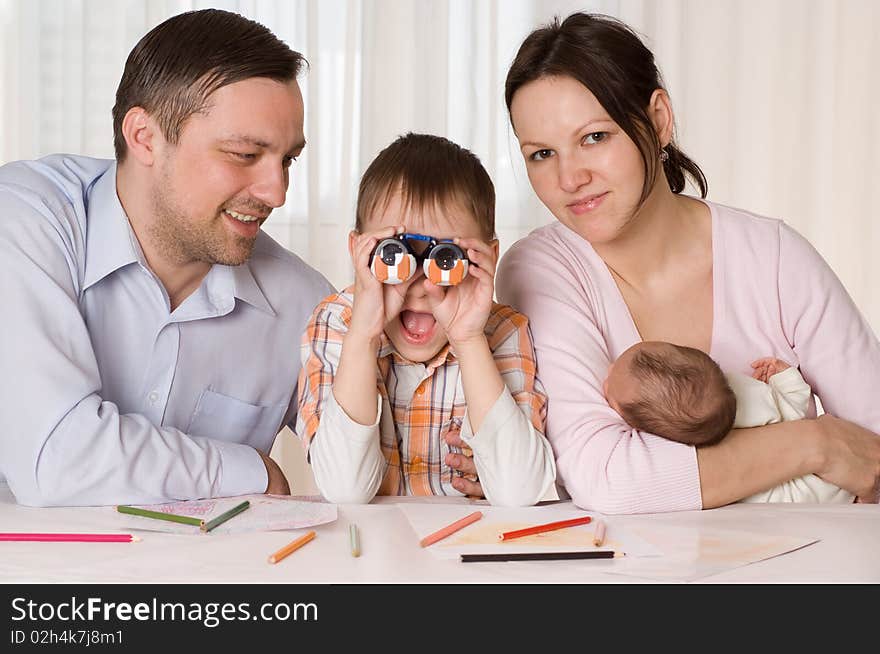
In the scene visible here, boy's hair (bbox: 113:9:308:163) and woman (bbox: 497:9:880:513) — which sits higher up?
boy's hair (bbox: 113:9:308:163)

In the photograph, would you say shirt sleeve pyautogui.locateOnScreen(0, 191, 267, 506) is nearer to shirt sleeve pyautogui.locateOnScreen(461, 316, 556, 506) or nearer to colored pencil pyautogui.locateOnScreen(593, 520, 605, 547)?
shirt sleeve pyautogui.locateOnScreen(461, 316, 556, 506)

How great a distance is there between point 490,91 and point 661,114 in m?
1.90

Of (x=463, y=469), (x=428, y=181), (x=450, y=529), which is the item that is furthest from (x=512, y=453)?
(x=428, y=181)

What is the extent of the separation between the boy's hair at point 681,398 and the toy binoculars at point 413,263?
367 mm

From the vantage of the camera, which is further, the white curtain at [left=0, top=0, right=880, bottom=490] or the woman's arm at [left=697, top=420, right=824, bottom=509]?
the white curtain at [left=0, top=0, right=880, bottom=490]

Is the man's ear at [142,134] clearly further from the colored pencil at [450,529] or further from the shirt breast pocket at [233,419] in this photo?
the colored pencil at [450,529]

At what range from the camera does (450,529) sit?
1313mm

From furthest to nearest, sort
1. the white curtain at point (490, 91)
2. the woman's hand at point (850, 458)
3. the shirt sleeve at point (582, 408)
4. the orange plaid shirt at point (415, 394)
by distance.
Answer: the white curtain at point (490, 91) → the orange plaid shirt at point (415, 394) → the woman's hand at point (850, 458) → the shirt sleeve at point (582, 408)

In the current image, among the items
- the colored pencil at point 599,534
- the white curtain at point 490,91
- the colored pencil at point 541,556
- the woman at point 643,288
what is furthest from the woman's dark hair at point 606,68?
the white curtain at point 490,91

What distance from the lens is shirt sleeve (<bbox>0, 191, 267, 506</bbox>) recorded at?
1.52 m

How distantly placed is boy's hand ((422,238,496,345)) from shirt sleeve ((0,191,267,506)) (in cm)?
40

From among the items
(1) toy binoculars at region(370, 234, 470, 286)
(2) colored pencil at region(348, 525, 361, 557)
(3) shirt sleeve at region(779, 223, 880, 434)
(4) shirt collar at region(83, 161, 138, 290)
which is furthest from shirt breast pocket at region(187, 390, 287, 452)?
(3) shirt sleeve at region(779, 223, 880, 434)

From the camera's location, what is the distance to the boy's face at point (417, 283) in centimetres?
163

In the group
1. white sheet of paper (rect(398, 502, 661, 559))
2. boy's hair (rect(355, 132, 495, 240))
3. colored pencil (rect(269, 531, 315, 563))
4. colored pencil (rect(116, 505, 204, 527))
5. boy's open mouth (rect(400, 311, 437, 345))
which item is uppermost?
boy's hair (rect(355, 132, 495, 240))
